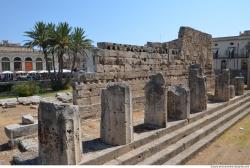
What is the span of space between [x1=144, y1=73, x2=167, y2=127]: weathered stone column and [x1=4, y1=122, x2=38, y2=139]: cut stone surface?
10.6ft

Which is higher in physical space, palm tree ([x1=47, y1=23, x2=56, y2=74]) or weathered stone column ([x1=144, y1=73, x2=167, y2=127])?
palm tree ([x1=47, y1=23, x2=56, y2=74])

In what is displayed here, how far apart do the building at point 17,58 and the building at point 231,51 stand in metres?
30.1

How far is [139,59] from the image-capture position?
1241 centimetres

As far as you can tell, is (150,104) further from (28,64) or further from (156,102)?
(28,64)

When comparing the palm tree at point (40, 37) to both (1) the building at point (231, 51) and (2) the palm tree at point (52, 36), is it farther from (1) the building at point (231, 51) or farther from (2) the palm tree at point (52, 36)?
(1) the building at point (231, 51)

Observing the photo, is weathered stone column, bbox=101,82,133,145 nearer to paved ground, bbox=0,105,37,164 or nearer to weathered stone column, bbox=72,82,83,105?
paved ground, bbox=0,105,37,164

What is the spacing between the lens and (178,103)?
333 inches

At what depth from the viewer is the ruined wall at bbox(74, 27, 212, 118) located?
9695 millimetres

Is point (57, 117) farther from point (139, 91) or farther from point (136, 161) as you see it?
point (139, 91)

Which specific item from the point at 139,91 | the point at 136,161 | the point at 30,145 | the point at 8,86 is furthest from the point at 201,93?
the point at 8,86

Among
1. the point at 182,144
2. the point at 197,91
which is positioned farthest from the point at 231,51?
the point at 182,144

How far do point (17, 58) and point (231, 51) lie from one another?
37433mm

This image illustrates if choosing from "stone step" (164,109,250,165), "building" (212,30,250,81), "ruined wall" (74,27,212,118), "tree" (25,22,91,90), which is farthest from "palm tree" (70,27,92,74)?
"building" (212,30,250,81)

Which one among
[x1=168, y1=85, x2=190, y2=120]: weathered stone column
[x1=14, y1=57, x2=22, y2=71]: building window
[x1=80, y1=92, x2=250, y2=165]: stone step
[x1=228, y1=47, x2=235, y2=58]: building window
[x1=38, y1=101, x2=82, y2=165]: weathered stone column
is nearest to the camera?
[x1=38, y1=101, x2=82, y2=165]: weathered stone column
